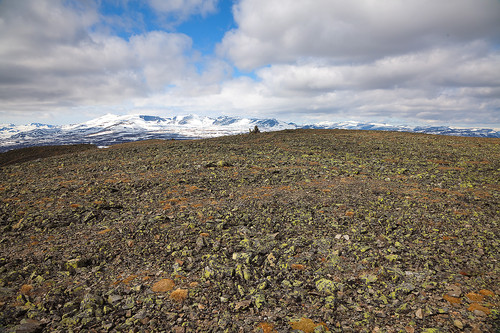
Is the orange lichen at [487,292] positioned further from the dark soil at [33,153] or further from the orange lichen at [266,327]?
the dark soil at [33,153]

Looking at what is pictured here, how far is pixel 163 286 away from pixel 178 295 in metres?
0.60

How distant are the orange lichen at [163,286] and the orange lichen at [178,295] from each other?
244mm

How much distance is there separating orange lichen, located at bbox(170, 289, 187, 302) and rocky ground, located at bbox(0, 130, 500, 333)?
3 centimetres

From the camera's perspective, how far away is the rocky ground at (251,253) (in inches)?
201

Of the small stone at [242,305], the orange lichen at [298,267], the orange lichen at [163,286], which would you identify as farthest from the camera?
the orange lichen at [298,267]

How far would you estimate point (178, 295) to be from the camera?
18.8ft

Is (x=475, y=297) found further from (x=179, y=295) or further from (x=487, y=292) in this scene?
(x=179, y=295)

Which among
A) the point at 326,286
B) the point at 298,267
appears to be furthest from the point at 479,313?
the point at 298,267

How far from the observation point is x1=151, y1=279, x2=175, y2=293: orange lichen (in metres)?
5.93

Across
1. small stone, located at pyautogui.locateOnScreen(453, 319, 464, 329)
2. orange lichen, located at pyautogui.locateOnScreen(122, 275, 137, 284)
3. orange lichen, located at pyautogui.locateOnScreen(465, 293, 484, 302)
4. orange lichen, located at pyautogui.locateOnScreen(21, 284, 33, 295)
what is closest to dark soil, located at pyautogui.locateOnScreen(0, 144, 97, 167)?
orange lichen, located at pyautogui.locateOnScreen(21, 284, 33, 295)

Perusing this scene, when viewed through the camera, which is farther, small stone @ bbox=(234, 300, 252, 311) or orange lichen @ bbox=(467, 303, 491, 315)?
small stone @ bbox=(234, 300, 252, 311)

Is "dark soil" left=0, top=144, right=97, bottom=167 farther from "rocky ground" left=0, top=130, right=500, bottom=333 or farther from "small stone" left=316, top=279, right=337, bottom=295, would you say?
"small stone" left=316, top=279, right=337, bottom=295

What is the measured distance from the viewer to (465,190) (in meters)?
11.9

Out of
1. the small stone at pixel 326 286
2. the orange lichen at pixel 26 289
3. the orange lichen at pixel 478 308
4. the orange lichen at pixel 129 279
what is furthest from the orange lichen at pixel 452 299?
the orange lichen at pixel 26 289
